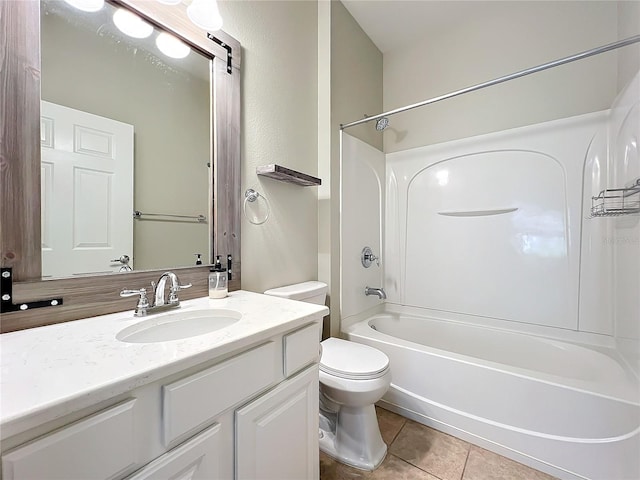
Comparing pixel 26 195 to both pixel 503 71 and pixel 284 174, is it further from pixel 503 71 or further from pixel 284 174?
pixel 503 71

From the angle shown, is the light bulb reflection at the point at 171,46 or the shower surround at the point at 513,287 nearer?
the light bulb reflection at the point at 171,46

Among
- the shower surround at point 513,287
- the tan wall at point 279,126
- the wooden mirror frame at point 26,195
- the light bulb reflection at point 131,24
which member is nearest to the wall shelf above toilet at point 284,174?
the tan wall at point 279,126

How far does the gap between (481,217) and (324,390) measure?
5.65ft

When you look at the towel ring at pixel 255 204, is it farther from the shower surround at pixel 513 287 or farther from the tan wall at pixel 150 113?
the shower surround at pixel 513 287

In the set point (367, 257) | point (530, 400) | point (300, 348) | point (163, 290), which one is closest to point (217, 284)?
point (163, 290)

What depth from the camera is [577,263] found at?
1.77 metres

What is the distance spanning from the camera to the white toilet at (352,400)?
4.19 ft

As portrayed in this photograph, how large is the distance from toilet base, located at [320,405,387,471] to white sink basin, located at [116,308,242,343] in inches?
33.3

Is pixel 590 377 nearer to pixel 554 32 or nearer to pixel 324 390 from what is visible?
pixel 324 390

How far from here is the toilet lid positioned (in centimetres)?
129

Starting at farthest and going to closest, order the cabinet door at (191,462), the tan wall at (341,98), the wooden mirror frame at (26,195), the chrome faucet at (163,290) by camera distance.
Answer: the tan wall at (341,98) < the chrome faucet at (163,290) < the wooden mirror frame at (26,195) < the cabinet door at (191,462)

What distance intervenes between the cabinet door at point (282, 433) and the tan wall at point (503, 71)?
2227mm

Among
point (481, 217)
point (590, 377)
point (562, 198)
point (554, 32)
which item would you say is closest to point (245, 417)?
point (590, 377)

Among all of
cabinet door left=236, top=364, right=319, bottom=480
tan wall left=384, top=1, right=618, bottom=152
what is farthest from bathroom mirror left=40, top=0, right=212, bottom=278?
tan wall left=384, top=1, right=618, bottom=152
